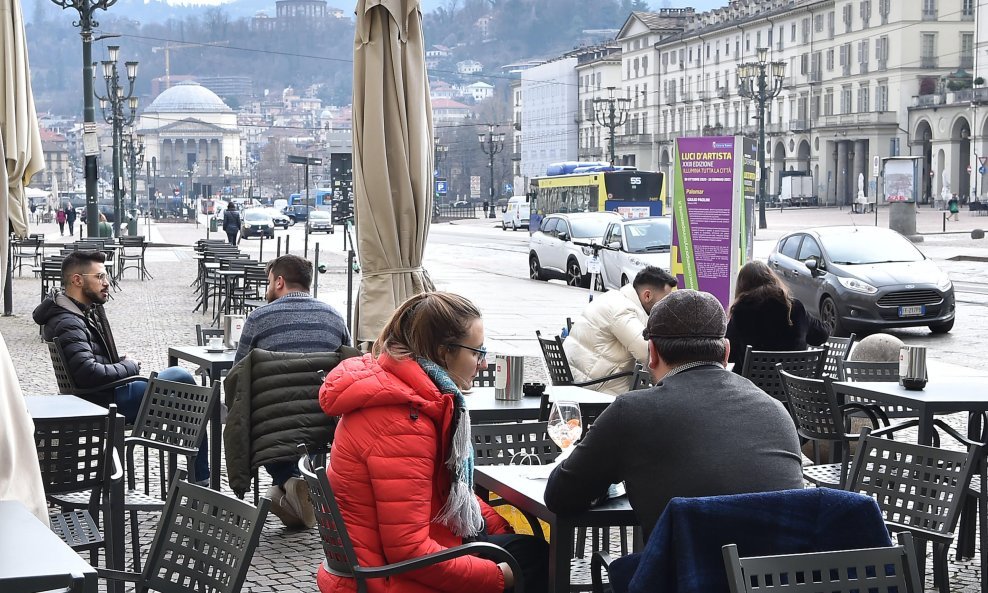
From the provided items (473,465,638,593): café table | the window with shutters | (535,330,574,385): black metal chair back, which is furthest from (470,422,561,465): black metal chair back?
the window with shutters

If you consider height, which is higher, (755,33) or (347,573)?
(755,33)

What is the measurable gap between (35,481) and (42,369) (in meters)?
9.95

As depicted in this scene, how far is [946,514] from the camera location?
466cm

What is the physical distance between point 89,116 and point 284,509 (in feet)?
62.6

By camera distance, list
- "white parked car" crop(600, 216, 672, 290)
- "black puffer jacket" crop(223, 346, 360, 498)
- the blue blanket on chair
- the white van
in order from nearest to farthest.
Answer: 1. the blue blanket on chair
2. "black puffer jacket" crop(223, 346, 360, 498)
3. "white parked car" crop(600, 216, 672, 290)
4. the white van

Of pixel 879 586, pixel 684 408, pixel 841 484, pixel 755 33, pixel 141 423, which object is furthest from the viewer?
pixel 755 33

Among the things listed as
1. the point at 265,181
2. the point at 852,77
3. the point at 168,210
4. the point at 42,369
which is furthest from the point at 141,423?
the point at 265,181

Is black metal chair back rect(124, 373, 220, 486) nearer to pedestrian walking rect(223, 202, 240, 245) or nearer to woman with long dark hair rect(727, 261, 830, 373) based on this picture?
woman with long dark hair rect(727, 261, 830, 373)

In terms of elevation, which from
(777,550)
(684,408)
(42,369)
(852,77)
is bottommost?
(42,369)

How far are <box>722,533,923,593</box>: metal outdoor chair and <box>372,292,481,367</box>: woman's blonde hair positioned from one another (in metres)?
1.25

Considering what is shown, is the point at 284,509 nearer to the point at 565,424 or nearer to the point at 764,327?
the point at 565,424

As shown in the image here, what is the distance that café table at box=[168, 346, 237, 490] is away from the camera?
7051 mm

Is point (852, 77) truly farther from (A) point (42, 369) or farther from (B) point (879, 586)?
(B) point (879, 586)

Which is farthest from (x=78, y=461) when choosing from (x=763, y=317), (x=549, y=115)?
(x=549, y=115)
